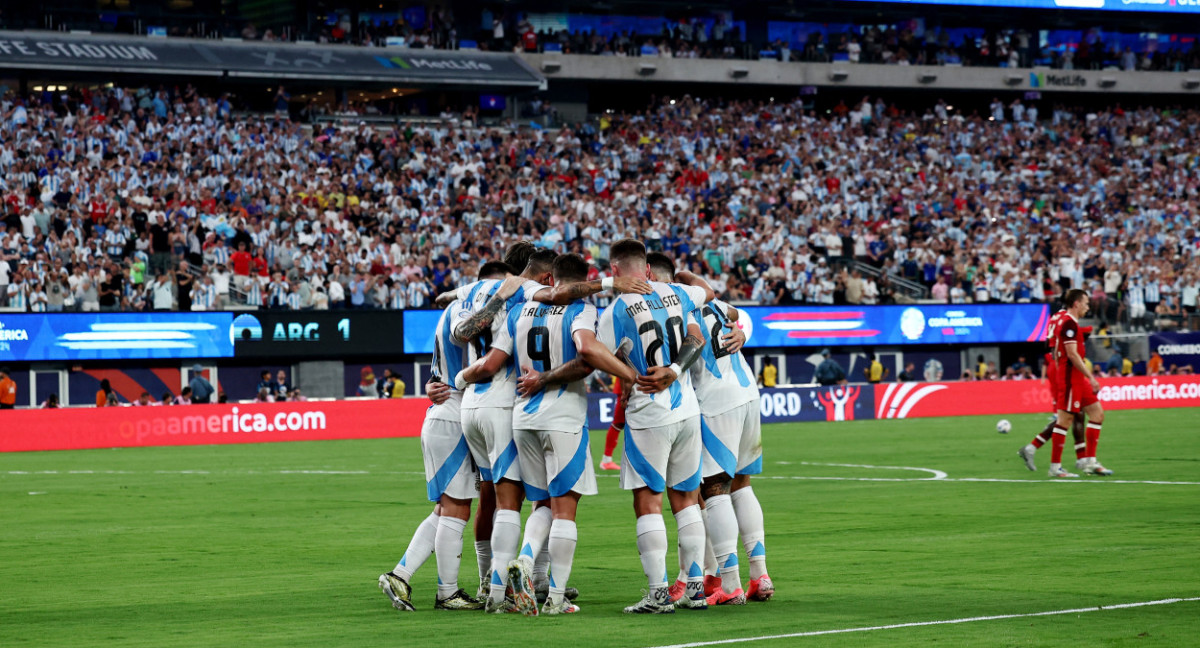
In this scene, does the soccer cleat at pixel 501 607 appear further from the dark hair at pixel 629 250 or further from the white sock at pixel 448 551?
the dark hair at pixel 629 250

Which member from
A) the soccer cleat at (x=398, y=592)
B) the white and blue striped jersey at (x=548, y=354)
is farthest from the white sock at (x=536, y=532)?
the soccer cleat at (x=398, y=592)

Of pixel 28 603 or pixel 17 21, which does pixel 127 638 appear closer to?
pixel 28 603

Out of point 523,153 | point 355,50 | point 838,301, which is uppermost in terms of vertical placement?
point 355,50

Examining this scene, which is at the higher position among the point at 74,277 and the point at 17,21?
the point at 17,21

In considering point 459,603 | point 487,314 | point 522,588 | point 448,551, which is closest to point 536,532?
point 522,588

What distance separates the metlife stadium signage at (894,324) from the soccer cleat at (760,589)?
31276 millimetres

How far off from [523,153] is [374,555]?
3481 cm

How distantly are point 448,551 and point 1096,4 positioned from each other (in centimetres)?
5552

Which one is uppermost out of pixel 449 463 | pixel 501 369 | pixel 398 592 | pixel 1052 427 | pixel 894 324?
pixel 501 369

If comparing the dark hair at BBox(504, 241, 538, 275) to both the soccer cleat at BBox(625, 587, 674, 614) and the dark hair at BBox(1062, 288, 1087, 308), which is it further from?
the dark hair at BBox(1062, 288, 1087, 308)

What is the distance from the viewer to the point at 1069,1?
194ft

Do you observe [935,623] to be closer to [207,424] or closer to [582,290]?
[582,290]

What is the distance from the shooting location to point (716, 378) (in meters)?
10.5

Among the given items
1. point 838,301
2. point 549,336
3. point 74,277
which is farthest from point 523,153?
point 549,336
